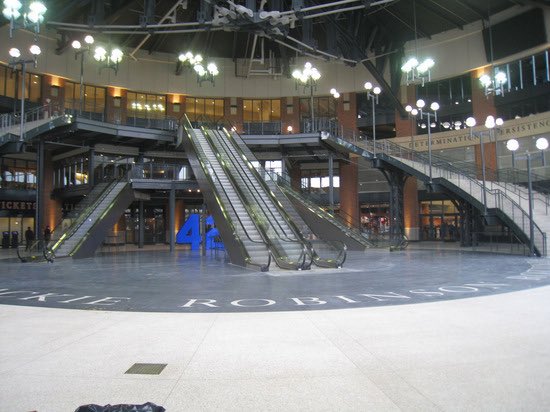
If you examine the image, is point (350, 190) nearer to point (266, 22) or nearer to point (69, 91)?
point (266, 22)

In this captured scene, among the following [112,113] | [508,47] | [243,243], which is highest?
[508,47]

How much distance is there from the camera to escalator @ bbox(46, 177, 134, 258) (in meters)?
21.9

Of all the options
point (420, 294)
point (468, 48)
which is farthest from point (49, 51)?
point (420, 294)

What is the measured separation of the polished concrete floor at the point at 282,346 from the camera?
3.97 m

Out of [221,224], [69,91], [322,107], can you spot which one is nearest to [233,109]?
[322,107]

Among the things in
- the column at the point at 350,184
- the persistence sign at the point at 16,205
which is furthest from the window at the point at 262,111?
the persistence sign at the point at 16,205

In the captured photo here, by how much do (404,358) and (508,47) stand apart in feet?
110

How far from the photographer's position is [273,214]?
2022 centimetres

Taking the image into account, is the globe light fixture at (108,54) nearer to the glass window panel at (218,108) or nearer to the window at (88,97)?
the window at (88,97)

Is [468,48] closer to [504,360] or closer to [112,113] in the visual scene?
[112,113]

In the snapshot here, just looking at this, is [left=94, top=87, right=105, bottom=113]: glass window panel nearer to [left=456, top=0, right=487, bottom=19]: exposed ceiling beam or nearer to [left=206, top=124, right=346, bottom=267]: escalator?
[left=206, top=124, right=346, bottom=267]: escalator

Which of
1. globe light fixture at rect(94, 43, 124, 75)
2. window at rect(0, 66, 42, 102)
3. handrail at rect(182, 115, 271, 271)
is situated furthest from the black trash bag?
window at rect(0, 66, 42, 102)

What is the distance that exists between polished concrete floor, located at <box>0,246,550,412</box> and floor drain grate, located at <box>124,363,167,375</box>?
71 mm

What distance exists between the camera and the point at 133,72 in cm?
3900
